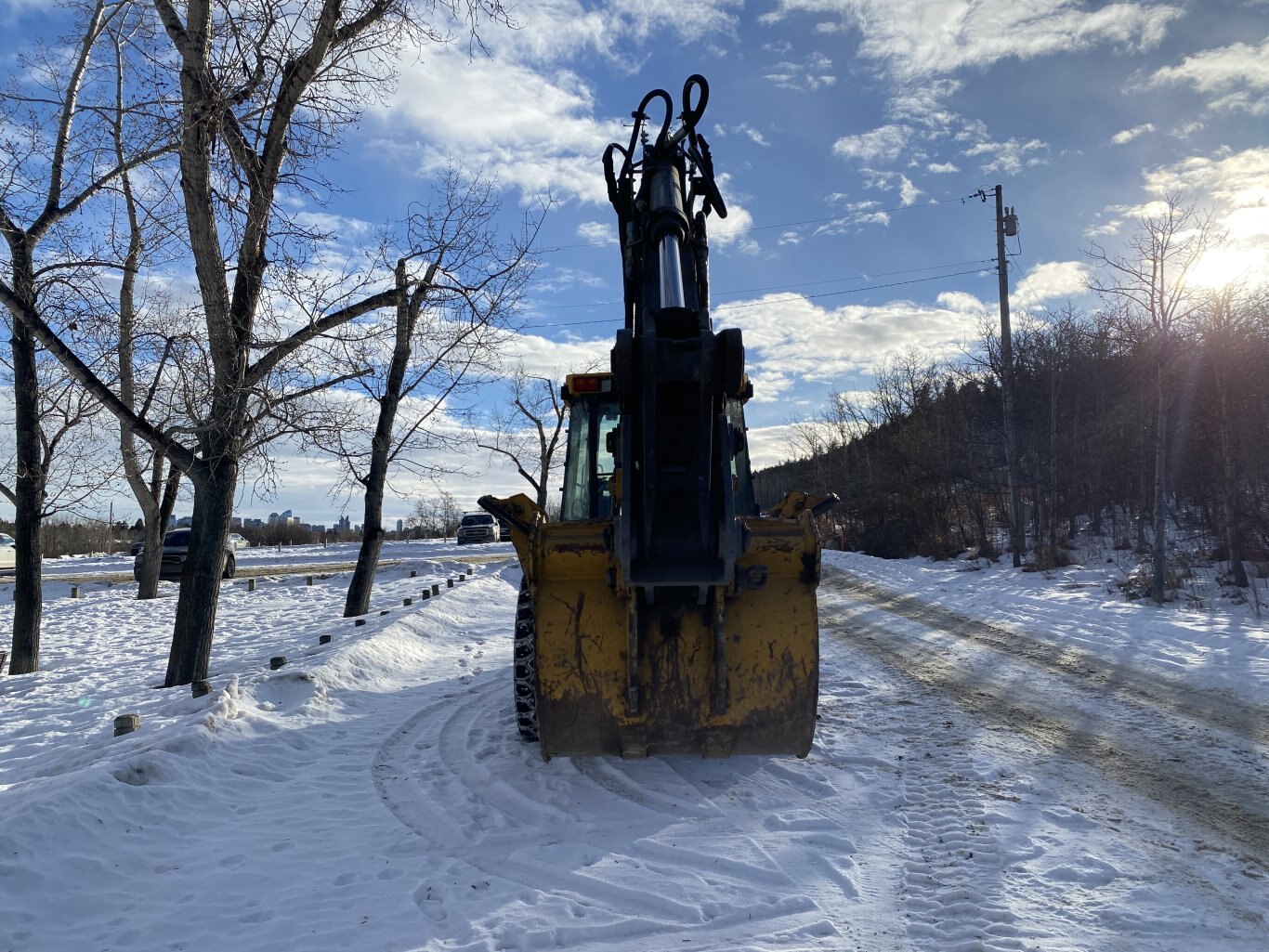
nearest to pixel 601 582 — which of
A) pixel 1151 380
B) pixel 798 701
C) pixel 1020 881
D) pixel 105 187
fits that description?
pixel 798 701

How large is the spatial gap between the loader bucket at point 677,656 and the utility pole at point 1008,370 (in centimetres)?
1672

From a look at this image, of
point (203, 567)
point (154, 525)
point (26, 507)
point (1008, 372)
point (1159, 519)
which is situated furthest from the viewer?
point (1008, 372)

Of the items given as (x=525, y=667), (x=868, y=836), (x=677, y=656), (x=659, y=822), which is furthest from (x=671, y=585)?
→ (x=525, y=667)

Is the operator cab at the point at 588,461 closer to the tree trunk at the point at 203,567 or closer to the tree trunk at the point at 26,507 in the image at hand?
the tree trunk at the point at 203,567

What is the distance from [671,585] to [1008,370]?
1882 cm

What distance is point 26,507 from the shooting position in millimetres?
10555

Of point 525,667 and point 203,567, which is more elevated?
point 203,567

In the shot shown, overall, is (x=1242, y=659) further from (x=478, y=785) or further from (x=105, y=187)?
(x=105, y=187)

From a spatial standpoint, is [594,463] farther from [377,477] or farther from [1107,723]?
[377,477]

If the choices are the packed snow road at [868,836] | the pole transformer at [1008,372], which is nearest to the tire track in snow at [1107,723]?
the packed snow road at [868,836]

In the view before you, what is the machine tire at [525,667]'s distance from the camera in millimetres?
5316

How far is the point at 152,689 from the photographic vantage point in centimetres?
880

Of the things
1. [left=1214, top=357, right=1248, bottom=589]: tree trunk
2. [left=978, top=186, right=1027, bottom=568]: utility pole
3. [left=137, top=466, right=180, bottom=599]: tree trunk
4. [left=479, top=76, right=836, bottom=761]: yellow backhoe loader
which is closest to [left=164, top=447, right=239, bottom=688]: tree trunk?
[left=479, top=76, right=836, bottom=761]: yellow backhoe loader

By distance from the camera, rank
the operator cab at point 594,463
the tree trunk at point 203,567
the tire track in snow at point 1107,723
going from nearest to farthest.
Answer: the tire track in snow at point 1107,723 < the operator cab at point 594,463 < the tree trunk at point 203,567
